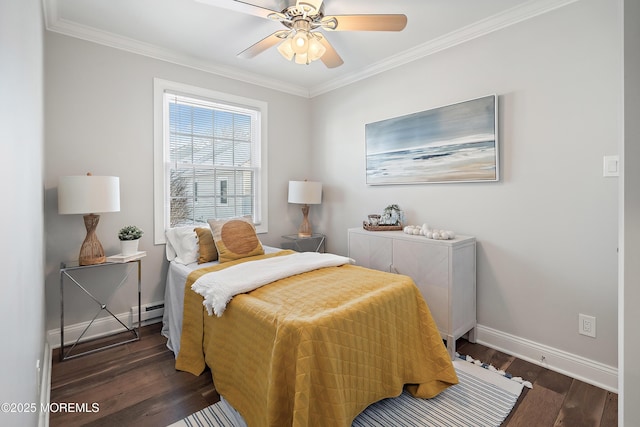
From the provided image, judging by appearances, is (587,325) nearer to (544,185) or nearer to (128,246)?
(544,185)

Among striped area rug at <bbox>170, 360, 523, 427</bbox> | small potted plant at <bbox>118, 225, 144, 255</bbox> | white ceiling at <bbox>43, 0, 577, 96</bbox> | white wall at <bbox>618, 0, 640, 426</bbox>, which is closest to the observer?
white wall at <bbox>618, 0, 640, 426</bbox>

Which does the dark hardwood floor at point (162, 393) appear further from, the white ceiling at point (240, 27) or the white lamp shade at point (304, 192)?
the white ceiling at point (240, 27)

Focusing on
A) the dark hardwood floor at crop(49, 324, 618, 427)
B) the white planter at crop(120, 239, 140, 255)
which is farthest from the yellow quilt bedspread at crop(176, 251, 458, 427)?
the white planter at crop(120, 239, 140, 255)

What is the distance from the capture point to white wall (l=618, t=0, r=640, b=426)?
97cm

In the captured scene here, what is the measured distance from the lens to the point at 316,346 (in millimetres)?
1432

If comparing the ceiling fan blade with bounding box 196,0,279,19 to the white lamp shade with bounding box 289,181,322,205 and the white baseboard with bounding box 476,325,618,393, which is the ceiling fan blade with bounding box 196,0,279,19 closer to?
the white lamp shade with bounding box 289,181,322,205

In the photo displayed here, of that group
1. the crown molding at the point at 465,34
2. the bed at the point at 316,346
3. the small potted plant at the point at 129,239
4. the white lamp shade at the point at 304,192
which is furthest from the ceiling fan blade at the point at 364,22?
the small potted plant at the point at 129,239

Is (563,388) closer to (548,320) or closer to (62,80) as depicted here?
(548,320)

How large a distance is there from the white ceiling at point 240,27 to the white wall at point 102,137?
134 millimetres

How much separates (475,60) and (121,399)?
11.6 feet

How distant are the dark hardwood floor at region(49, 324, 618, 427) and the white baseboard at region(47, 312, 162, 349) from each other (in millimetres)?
137

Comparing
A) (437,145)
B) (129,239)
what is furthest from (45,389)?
(437,145)

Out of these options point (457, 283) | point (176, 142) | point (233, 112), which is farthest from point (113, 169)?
point (457, 283)

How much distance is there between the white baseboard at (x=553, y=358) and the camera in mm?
2033
